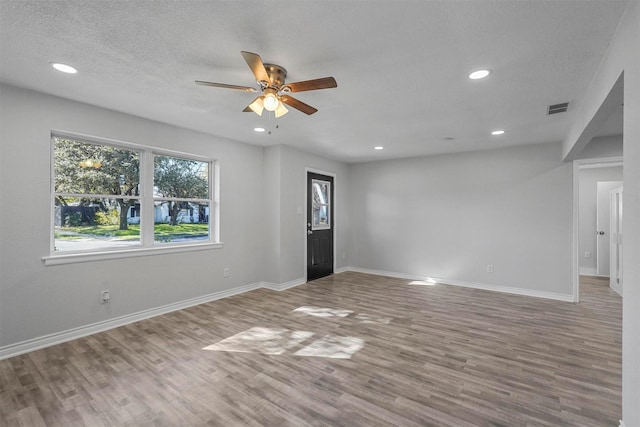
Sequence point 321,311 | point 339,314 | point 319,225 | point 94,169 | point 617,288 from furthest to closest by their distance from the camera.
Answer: point 319,225
point 617,288
point 321,311
point 339,314
point 94,169

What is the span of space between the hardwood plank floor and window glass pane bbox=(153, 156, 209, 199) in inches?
66.3

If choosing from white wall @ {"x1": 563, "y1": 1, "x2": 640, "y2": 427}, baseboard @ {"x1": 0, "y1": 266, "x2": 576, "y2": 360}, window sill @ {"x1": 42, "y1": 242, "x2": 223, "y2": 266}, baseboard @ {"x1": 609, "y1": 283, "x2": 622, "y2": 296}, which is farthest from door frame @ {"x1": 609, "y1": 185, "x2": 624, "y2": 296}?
window sill @ {"x1": 42, "y1": 242, "x2": 223, "y2": 266}

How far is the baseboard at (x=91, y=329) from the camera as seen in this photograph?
2.71m

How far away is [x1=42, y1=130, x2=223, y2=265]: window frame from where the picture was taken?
301 cm

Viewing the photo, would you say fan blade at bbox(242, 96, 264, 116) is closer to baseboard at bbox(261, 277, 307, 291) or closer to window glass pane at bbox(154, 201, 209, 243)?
window glass pane at bbox(154, 201, 209, 243)

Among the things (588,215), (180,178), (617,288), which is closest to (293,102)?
(180,178)

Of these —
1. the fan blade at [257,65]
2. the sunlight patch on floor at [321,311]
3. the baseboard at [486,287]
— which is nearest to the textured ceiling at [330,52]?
the fan blade at [257,65]

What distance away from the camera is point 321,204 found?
612cm

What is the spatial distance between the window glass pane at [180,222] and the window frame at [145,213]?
69 mm

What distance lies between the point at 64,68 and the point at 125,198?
1.58m

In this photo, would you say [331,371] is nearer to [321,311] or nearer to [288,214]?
[321,311]

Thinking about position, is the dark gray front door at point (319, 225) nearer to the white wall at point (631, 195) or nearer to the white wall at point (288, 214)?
the white wall at point (288, 214)

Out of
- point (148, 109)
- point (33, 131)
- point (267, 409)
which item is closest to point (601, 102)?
point (267, 409)

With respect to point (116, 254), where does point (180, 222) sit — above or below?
above
